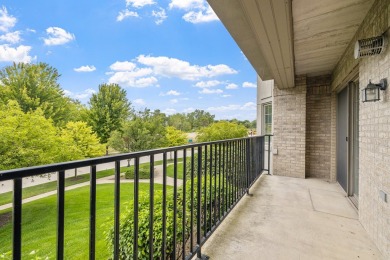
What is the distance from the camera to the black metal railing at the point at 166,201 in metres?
0.74

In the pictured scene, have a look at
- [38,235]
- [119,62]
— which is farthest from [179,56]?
[38,235]

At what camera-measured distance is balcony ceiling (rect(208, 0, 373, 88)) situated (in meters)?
1.65

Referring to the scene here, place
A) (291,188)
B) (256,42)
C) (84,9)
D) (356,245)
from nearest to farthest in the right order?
(356,245)
(256,42)
(291,188)
(84,9)

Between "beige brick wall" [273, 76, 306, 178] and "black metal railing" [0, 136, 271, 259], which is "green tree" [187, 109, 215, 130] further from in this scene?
"black metal railing" [0, 136, 271, 259]

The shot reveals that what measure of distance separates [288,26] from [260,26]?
0.28 meters

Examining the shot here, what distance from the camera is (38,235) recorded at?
461 cm

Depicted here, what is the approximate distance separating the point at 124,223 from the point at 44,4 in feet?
128

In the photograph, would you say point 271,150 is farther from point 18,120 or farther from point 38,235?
point 18,120

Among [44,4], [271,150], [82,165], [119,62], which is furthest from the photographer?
[119,62]

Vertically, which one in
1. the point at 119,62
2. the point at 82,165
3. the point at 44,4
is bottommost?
the point at 82,165

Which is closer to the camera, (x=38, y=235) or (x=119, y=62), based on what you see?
(x=38, y=235)

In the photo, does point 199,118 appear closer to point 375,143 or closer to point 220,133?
point 220,133

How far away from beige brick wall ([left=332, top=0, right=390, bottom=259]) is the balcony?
22 cm

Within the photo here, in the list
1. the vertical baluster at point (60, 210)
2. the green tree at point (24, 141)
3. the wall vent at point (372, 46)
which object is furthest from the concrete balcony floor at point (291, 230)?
the green tree at point (24, 141)
